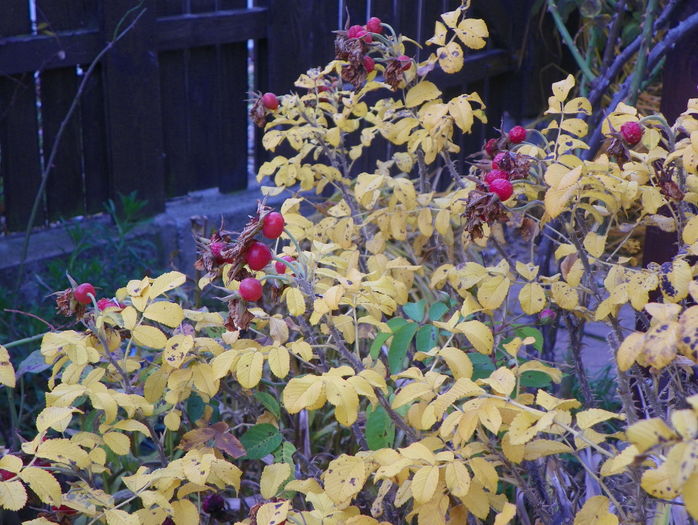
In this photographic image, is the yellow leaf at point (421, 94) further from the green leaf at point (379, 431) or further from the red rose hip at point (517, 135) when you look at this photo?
the green leaf at point (379, 431)

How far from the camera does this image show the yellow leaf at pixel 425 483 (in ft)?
3.48

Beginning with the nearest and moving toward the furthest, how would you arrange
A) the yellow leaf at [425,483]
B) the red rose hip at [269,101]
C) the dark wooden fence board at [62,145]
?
1. the yellow leaf at [425,483]
2. the red rose hip at [269,101]
3. the dark wooden fence board at [62,145]

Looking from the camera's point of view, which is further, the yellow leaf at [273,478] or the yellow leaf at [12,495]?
the yellow leaf at [273,478]

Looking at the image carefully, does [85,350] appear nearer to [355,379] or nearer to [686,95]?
[355,379]

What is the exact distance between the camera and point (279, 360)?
125cm

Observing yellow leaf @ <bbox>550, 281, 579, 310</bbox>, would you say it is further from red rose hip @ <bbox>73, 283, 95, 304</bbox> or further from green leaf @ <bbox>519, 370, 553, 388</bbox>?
red rose hip @ <bbox>73, 283, 95, 304</bbox>

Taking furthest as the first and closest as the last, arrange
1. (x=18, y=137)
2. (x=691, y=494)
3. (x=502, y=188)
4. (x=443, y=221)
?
(x=18, y=137) → (x=443, y=221) → (x=502, y=188) → (x=691, y=494)

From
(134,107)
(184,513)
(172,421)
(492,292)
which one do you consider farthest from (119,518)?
(134,107)

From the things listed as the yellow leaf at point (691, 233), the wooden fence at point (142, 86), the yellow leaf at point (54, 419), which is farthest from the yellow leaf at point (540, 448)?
the wooden fence at point (142, 86)

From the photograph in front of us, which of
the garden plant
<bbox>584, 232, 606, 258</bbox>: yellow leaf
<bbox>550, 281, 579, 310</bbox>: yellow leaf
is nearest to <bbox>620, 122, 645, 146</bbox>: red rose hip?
the garden plant

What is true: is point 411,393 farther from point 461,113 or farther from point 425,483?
point 461,113

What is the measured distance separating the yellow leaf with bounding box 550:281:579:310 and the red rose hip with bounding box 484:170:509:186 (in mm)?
302

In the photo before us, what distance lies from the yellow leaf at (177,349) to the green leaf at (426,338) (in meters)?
0.43

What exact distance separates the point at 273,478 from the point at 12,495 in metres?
0.39
